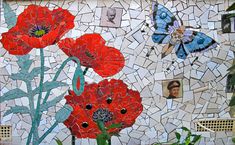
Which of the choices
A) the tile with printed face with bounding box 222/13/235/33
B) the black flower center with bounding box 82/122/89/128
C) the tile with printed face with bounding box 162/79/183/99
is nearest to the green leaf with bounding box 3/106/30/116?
the black flower center with bounding box 82/122/89/128

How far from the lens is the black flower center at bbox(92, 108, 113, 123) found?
8.36ft

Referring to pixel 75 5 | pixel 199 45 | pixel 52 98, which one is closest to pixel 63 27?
pixel 75 5

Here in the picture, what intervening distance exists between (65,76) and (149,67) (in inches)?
23.6

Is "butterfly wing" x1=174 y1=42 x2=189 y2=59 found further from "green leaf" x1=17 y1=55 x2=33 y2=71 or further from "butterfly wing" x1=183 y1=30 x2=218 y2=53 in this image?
"green leaf" x1=17 y1=55 x2=33 y2=71

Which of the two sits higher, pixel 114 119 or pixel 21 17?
pixel 21 17

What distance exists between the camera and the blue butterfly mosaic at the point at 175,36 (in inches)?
97.3

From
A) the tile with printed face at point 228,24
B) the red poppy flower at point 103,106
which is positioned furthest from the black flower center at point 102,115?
the tile with printed face at point 228,24

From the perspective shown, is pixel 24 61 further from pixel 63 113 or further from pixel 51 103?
pixel 63 113

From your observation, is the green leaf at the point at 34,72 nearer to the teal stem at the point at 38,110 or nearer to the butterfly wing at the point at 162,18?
the teal stem at the point at 38,110

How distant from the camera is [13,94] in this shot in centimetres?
256

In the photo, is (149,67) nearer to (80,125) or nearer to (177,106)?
(177,106)

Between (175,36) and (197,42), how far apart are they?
0.16m

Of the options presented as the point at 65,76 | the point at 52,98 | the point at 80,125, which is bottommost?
the point at 80,125

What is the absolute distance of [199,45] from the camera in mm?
2490
